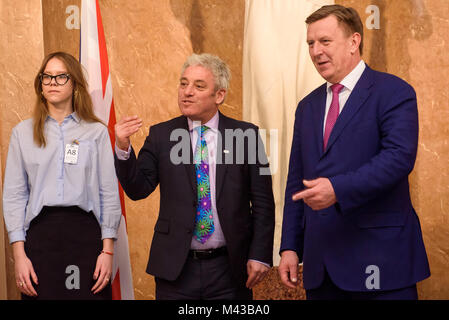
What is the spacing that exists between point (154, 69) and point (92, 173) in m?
2.03

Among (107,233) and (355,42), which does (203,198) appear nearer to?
(107,233)

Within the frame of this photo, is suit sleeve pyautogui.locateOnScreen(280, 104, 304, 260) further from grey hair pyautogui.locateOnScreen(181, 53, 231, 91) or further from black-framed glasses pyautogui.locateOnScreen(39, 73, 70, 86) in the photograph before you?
black-framed glasses pyautogui.locateOnScreen(39, 73, 70, 86)

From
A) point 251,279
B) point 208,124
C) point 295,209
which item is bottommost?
point 251,279

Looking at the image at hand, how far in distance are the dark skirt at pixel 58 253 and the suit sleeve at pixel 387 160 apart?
50.3 inches

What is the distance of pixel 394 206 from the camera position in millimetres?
2186

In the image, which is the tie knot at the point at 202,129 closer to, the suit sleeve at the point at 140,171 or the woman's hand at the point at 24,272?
the suit sleeve at the point at 140,171

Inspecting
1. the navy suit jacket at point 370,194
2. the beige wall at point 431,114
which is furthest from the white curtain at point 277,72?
the navy suit jacket at point 370,194

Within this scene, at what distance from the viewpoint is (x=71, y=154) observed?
111 inches

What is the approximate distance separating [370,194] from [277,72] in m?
1.67

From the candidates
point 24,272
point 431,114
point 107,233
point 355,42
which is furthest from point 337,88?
point 431,114

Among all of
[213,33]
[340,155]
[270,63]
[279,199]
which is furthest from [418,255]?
[213,33]

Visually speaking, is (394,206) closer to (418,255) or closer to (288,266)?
(418,255)

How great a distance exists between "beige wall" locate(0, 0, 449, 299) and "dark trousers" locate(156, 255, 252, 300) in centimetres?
219

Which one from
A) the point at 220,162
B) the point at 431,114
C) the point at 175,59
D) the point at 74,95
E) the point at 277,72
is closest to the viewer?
the point at 220,162
